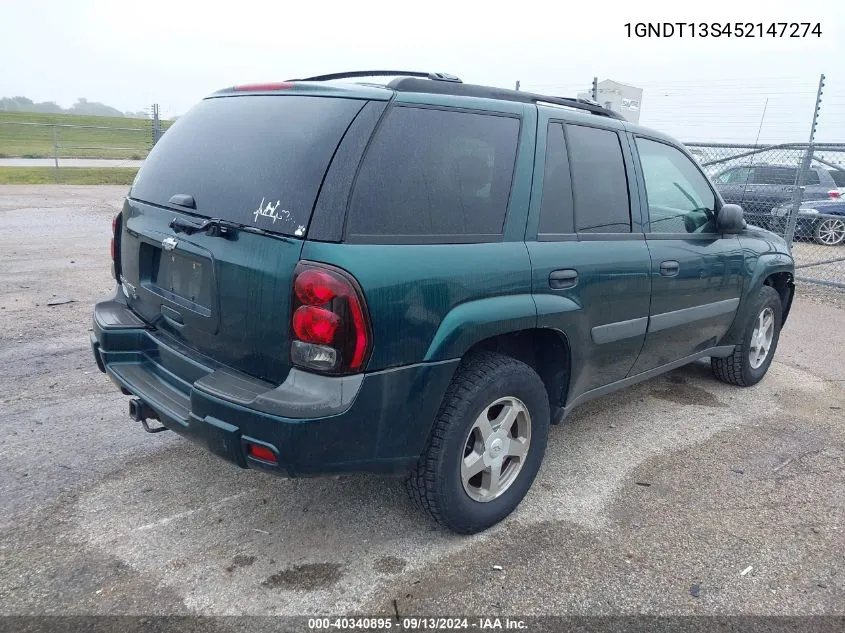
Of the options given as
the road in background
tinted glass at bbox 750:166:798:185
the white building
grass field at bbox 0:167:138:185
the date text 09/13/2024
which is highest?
the white building

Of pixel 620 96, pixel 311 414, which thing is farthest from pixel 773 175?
pixel 311 414

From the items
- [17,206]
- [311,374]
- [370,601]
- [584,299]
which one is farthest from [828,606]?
[17,206]

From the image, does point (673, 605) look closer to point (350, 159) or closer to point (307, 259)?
point (307, 259)

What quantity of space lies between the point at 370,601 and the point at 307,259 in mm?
1290

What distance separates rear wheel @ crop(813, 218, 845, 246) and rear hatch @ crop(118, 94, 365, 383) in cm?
1113

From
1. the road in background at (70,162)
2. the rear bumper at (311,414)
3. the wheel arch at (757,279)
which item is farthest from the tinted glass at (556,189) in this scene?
the road in background at (70,162)

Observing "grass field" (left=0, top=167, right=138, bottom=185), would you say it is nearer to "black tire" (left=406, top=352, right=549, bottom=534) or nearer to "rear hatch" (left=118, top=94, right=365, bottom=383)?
"rear hatch" (left=118, top=94, right=365, bottom=383)

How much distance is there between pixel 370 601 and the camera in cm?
253

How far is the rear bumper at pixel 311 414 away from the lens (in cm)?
236

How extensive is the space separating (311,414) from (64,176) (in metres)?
20.8

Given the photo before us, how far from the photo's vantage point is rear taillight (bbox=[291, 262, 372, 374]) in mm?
2324

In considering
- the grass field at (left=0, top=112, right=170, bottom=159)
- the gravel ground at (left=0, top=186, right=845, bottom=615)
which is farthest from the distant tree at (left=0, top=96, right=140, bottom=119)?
the gravel ground at (left=0, top=186, right=845, bottom=615)

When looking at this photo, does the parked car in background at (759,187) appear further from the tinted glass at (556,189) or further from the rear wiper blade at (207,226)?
the rear wiper blade at (207,226)

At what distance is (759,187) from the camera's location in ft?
33.9
